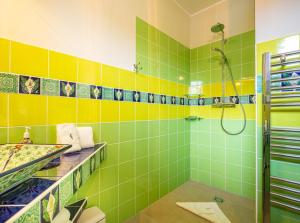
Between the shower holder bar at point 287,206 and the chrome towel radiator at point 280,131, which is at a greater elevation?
the chrome towel radiator at point 280,131

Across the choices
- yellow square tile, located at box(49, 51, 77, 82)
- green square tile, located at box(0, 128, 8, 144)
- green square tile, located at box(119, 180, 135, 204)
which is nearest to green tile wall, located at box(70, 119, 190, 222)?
green square tile, located at box(119, 180, 135, 204)

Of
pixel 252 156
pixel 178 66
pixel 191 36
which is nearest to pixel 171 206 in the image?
pixel 252 156

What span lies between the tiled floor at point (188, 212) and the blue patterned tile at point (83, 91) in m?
1.19

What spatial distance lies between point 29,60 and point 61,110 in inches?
13.2

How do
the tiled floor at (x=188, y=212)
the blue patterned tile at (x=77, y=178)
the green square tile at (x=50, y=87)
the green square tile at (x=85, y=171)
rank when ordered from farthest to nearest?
the tiled floor at (x=188, y=212), the green square tile at (x=50, y=87), the green square tile at (x=85, y=171), the blue patterned tile at (x=77, y=178)

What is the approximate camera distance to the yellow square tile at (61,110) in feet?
3.19

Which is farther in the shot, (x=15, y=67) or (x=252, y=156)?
(x=252, y=156)

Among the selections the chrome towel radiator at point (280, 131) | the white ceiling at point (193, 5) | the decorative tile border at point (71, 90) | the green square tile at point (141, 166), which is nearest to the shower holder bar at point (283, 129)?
the chrome towel radiator at point (280, 131)

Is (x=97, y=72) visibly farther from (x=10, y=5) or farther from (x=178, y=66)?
(x=178, y=66)

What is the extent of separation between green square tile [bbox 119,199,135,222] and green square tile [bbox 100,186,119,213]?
0.31ft

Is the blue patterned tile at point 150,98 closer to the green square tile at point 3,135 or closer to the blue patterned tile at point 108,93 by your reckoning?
the blue patterned tile at point 108,93

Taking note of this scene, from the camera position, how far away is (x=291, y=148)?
3.66 feet

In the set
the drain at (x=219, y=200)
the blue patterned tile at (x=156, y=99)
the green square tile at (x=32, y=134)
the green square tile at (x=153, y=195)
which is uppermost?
the blue patterned tile at (x=156, y=99)

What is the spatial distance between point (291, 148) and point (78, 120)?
1.55 m
